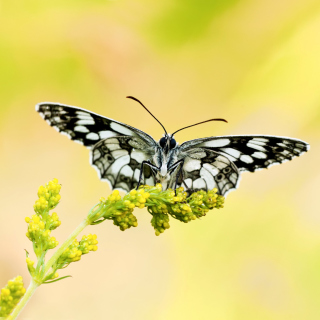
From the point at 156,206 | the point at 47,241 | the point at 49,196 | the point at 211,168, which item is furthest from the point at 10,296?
the point at 211,168

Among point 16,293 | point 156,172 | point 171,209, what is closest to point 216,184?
point 156,172

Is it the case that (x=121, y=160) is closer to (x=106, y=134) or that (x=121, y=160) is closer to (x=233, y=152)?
(x=106, y=134)

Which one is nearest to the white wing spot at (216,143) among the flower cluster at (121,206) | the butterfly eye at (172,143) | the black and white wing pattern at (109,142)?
the butterfly eye at (172,143)

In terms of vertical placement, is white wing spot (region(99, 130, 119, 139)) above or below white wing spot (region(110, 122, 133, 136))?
below

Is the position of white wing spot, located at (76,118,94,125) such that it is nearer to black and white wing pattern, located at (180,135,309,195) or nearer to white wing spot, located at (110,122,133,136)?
white wing spot, located at (110,122,133,136)

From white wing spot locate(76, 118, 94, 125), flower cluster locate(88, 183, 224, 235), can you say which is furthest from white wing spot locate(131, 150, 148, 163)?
flower cluster locate(88, 183, 224, 235)

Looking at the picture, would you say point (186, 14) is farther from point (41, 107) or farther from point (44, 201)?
point (44, 201)
